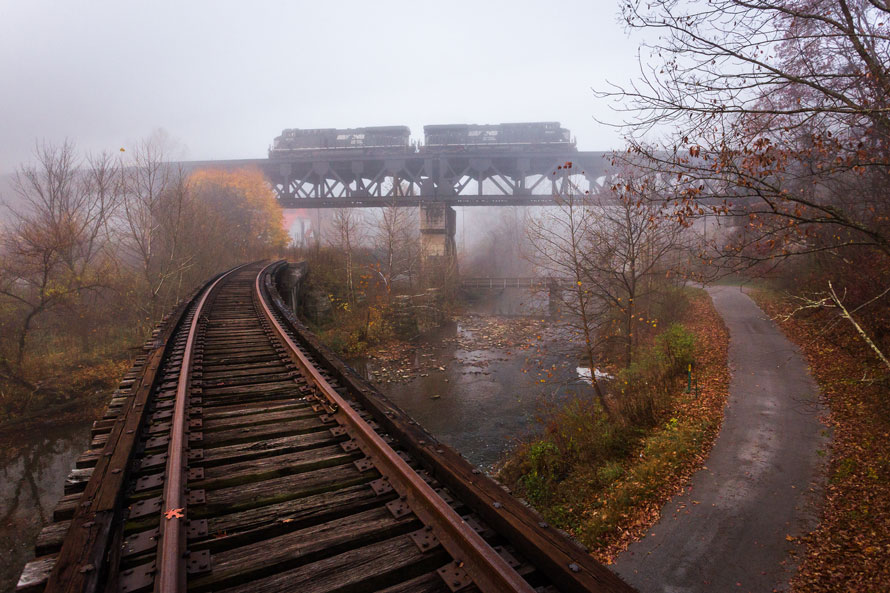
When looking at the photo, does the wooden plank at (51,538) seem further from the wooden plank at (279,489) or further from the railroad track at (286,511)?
the wooden plank at (279,489)

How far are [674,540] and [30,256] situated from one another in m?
23.1

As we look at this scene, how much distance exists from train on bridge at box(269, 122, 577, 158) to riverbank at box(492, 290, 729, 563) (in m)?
28.3

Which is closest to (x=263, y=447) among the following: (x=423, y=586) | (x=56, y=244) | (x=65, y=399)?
(x=423, y=586)

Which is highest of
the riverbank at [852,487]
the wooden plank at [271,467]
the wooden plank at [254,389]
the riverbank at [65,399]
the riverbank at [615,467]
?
the wooden plank at [271,467]

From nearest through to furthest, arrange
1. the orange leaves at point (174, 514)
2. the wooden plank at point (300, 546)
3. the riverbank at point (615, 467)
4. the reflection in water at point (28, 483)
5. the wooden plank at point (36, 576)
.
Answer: the wooden plank at point (36, 576) → the wooden plank at point (300, 546) → the orange leaves at point (174, 514) → the riverbank at point (615, 467) → the reflection in water at point (28, 483)

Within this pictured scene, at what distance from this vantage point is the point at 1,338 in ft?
53.1

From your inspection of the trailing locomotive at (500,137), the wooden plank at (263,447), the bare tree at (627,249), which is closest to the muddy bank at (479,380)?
the bare tree at (627,249)

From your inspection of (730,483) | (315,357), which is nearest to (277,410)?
(315,357)

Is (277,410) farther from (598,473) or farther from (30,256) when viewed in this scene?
(30,256)

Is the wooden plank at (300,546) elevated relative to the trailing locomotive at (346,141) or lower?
lower

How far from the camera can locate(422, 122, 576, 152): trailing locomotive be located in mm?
36000

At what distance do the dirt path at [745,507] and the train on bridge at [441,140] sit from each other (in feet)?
98.0

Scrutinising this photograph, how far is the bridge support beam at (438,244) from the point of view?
31641 millimetres

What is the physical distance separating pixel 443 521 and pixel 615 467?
21.8ft
